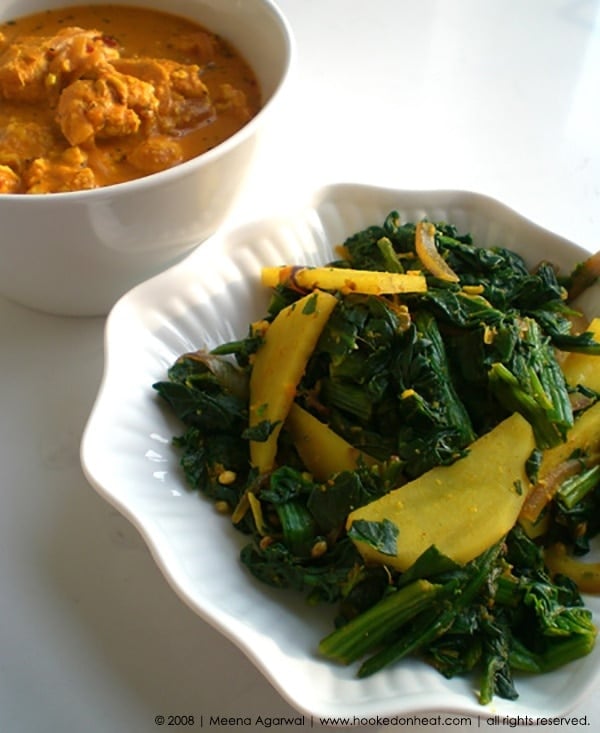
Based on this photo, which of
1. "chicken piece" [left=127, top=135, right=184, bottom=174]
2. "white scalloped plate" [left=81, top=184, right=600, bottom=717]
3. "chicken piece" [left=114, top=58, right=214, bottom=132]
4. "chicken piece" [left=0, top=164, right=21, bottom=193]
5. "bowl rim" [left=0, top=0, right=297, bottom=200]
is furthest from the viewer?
"chicken piece" [left=114, top=58, right=214, bottom=132]

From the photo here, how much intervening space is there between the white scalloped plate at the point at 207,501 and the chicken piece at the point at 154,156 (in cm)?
19

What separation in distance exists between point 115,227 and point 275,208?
41 centimetres

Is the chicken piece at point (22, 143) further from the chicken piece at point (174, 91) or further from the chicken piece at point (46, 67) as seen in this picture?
the chicken piece at point (174, 91)

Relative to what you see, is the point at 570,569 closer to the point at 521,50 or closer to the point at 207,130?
the point at 207,130

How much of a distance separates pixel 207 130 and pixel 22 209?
0.57 meters

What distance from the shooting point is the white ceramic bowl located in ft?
4.83

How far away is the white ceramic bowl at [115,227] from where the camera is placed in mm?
1471

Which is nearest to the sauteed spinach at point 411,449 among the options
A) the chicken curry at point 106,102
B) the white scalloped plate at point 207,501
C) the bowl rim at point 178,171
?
the white scalloped plate at point 207,501

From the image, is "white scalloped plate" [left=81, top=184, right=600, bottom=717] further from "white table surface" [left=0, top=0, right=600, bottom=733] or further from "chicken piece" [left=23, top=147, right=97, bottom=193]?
"chicken piece" [left=23, top=147, right=97, bottom=193]

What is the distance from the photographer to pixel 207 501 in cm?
146

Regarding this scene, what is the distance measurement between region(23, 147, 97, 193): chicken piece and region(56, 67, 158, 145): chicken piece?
0.05 m

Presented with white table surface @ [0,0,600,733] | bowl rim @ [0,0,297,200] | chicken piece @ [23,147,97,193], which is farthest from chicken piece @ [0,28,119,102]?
white table surface @ [0,0,600,733]

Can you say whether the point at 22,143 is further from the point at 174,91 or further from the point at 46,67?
the point at 174,91

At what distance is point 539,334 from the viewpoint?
159 cm
